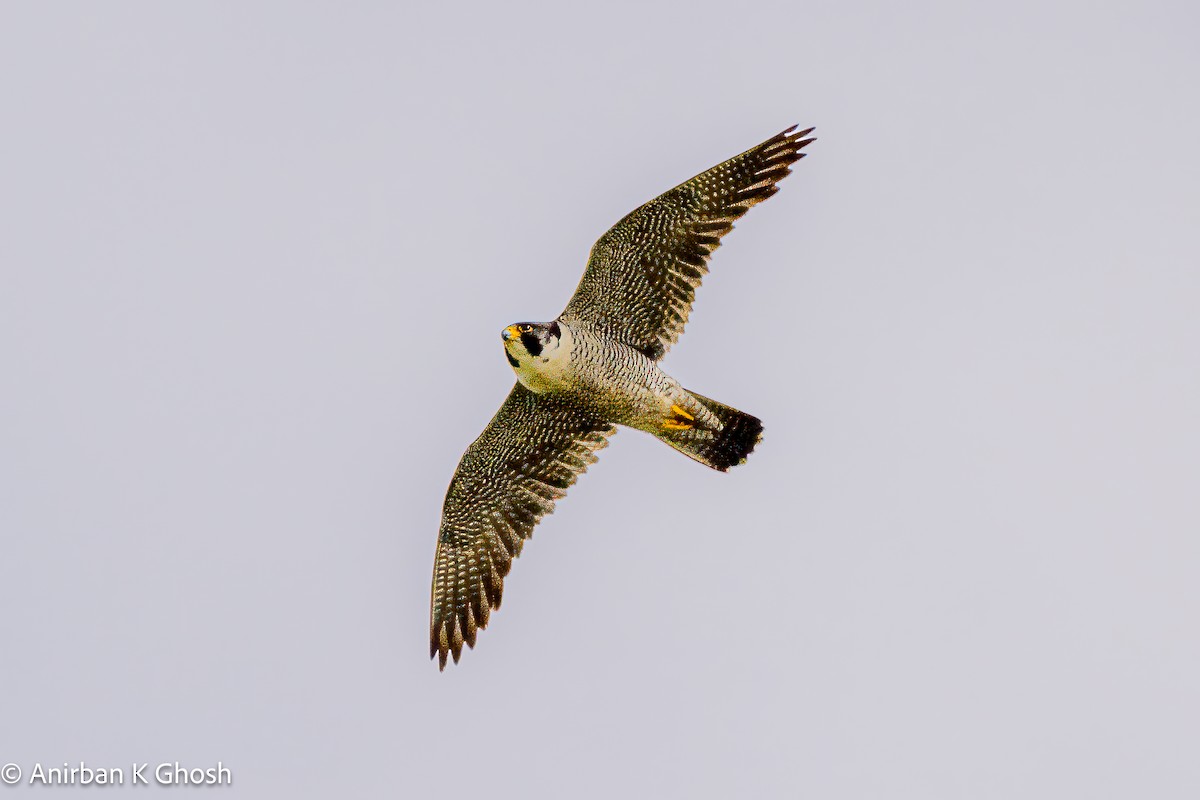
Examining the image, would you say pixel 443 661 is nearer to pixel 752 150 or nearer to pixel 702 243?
pixel 702 243

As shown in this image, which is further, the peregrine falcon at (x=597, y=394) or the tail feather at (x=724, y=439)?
the tail feather at (x=724, y=439)

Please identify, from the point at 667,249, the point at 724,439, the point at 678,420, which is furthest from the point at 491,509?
the point at 667,249

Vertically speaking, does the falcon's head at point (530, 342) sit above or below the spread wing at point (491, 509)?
above

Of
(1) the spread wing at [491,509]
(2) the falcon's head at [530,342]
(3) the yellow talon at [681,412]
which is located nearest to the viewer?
(2) the falcon's head at [530,342]

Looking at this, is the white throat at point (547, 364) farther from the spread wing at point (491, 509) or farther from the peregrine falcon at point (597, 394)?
the spread wing at point (491, 509)

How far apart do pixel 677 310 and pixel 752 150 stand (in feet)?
5.03

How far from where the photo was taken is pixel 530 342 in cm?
1288

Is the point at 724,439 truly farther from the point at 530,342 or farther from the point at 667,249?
the point at 530,342

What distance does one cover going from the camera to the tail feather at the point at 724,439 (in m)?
14.2

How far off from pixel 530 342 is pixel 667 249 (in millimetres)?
1596

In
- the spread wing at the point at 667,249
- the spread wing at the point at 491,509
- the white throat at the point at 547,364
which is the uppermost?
the spread wing at the point at 667,249

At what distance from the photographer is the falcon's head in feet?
42.1

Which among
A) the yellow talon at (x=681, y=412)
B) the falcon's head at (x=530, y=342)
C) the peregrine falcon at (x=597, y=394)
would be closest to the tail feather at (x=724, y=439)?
the peregrine falcon at (x=597, y=394)

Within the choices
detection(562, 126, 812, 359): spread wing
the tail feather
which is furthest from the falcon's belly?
the tail feather
